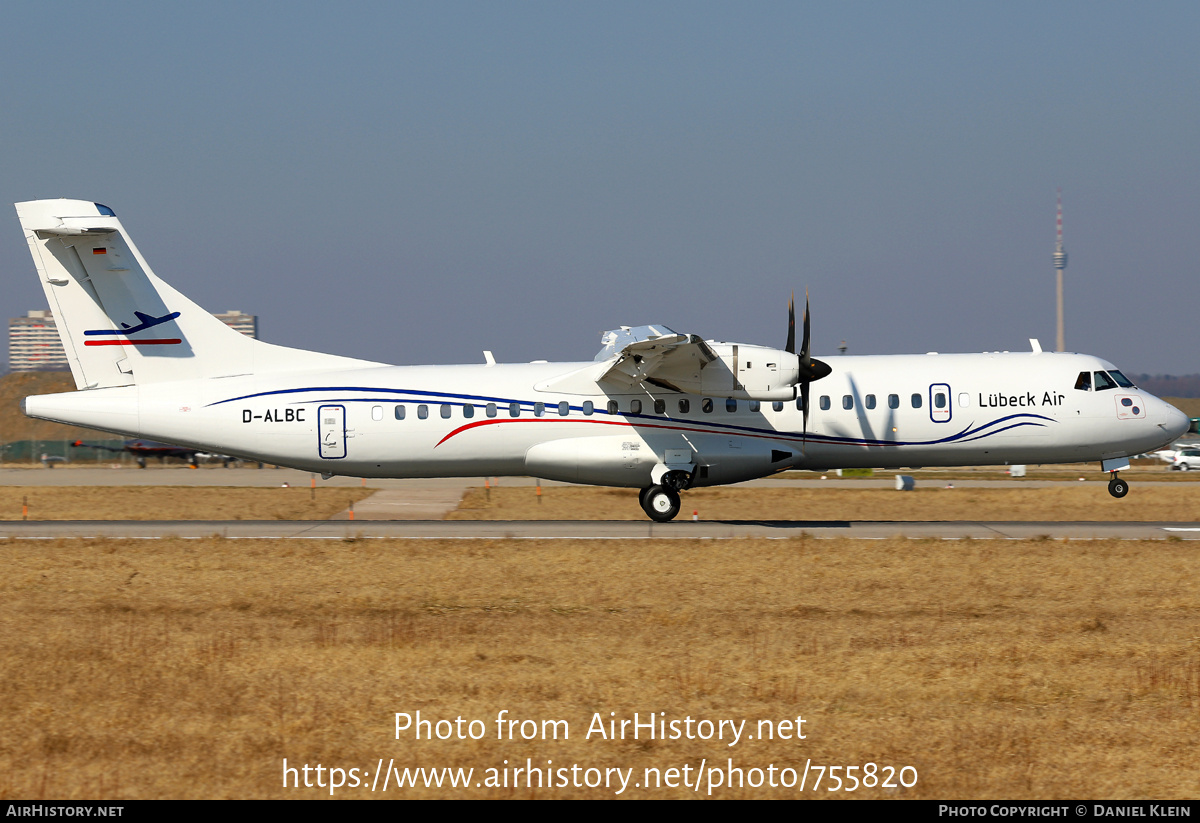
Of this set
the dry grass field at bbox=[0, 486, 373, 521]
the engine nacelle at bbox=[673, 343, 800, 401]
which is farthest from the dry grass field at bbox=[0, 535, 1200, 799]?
the dry grass field at bbox=[0, 486, 373, 521]

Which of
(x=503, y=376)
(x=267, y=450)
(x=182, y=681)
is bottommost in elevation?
(x=182, y=681)

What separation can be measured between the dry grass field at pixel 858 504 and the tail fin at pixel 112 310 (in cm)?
1014

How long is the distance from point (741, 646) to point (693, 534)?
10.7 metres

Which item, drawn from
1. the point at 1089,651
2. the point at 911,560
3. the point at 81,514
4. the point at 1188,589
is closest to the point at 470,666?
the point at 1089,651

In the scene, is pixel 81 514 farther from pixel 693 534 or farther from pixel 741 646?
pixel 741 646

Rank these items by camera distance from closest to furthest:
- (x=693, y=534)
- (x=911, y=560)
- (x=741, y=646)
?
(x=741, y=646)
(x=911, y=560)
(x=693, y=534)

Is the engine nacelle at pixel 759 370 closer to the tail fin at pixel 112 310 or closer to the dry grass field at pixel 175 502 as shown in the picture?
the tail fin at pixel 112 310

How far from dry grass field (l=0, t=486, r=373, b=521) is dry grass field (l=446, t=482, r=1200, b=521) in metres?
5.12

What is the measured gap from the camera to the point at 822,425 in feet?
85.4

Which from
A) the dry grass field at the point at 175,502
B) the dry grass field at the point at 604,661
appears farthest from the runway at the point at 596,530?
the dry grass field at the point at 175,502

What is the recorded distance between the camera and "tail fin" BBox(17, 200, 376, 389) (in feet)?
82.8

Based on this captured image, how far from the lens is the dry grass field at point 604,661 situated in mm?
9320

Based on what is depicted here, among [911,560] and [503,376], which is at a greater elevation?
[503,376]

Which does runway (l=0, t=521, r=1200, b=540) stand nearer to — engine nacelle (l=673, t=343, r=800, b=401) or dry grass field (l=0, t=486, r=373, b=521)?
engine nacelle (l=673, t=343, r=800, b=401)
